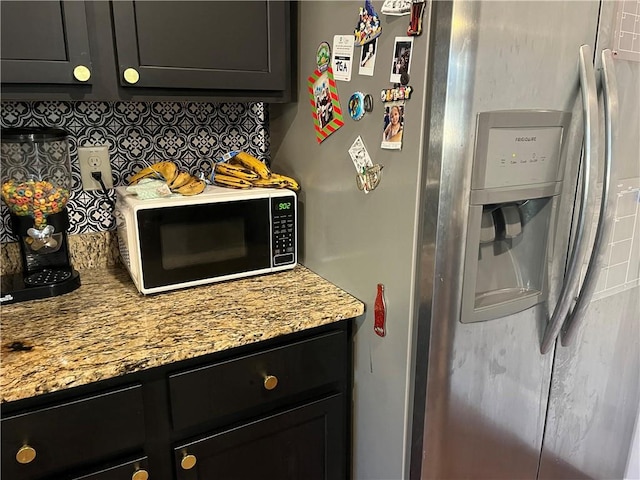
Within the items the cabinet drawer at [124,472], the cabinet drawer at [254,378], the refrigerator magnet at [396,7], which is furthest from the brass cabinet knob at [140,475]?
the refrigerator magnet at [396,7]

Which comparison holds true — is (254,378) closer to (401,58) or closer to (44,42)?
(401,58)

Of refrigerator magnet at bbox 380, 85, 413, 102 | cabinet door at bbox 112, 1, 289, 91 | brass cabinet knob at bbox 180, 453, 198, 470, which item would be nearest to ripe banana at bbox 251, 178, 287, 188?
cabinet door at bbox 112, 1, 289, 91

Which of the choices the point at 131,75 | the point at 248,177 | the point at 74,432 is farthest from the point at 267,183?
the point at 74,432

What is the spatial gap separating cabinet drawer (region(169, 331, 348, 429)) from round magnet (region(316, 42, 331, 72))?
Result: 0.69m

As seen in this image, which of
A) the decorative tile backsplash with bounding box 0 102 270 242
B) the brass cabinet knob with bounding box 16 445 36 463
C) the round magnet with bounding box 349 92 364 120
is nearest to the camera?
the brass cabinet knob with bounding box 16 445 36 463

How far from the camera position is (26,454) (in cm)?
95

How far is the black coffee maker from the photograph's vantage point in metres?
1.25

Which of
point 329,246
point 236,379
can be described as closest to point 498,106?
point 329,246

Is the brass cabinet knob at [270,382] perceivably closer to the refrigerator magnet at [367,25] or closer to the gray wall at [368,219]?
the gray wall at [368,219]

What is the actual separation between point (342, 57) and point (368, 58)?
0.11 m

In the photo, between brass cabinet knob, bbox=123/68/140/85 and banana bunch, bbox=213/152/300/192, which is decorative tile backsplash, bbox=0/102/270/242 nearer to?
banana bunch, bbox=213/152/300/192

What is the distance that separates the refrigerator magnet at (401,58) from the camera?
1013 millimetres

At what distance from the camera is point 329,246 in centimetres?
141

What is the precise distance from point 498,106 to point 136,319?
932mm
